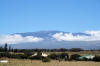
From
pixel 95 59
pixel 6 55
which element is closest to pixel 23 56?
pixel 6 55

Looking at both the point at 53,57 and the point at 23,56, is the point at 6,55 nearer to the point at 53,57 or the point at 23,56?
the point at 23,56

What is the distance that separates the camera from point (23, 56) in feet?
295

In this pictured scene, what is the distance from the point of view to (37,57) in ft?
278

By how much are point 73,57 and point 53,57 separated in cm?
732

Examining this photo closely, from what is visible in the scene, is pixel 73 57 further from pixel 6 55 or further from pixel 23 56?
pixel 6 55

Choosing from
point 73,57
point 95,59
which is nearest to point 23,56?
point 73,57

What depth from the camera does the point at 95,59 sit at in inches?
3007

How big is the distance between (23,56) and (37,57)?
23.6 ft

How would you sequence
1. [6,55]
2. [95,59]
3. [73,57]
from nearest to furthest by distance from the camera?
[95,59] < [73,57] < [6,55]

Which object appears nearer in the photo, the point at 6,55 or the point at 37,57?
the point at 37,57

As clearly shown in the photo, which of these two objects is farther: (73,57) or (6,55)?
(6,55)

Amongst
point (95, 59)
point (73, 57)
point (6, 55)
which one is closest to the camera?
point (95, 59)

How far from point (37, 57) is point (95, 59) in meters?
Answer: 19.0

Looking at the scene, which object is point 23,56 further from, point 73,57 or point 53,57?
point 73,57
